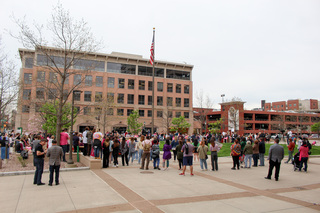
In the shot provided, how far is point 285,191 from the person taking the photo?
8734 millimetres

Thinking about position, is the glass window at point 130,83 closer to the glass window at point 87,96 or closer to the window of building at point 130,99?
the window of building at point 130,99

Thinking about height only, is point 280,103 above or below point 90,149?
above

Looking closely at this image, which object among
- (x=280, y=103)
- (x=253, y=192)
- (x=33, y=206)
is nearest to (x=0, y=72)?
(x=33, y=206)

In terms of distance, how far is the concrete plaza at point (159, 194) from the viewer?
659cm

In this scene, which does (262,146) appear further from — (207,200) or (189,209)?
(189,209)

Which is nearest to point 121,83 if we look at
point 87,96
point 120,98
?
point 120,98

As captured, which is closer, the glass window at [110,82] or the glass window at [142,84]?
the glass window at [110,82]

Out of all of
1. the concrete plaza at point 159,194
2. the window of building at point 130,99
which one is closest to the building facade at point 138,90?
the window of building at point 130,99

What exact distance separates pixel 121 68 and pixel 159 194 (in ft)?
179

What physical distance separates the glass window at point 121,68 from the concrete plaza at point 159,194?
4970cm

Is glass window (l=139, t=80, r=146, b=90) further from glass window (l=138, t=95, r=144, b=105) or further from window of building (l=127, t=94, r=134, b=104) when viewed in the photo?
window of building (l=127, t=94, r=134, b=104)

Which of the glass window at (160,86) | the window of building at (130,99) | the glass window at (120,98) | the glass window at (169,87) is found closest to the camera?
the glass window at (120,98)

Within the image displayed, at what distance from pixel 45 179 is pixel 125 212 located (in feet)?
18.9

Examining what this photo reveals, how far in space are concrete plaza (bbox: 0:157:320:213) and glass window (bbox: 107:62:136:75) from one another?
1957 inches
